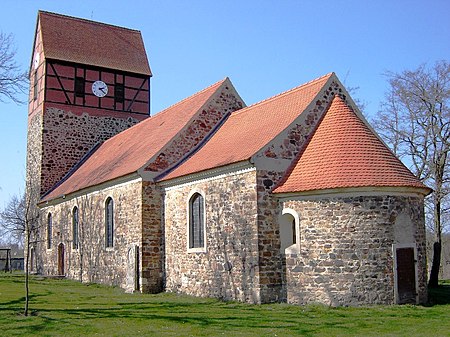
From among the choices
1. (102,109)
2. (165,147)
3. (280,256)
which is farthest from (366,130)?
(102,109)

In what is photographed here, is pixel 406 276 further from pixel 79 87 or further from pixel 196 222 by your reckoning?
pixel 79 87

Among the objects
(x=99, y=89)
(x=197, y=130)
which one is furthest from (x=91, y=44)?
(x=197, y=130)

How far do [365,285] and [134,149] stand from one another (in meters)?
12.5

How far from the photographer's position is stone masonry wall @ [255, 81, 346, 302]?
1539 cm

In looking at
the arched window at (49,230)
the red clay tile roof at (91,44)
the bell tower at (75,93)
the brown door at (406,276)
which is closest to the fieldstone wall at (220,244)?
the brown door at (406,276)

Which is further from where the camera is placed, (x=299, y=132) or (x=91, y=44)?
(x=91, y=44)

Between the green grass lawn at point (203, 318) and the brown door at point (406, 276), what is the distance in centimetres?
38

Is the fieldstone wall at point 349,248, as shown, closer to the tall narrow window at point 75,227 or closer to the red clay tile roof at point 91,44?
the tall narrow window at point 75,227

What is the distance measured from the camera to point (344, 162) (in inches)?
599

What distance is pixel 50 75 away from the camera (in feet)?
103

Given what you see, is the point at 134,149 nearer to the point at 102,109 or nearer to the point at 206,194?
the point at 206,194

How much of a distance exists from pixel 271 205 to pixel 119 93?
19.5 metres

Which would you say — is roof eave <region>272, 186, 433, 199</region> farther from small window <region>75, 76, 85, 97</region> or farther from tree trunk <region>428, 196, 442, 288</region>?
small window <region>75, 76, 85, 97</region>

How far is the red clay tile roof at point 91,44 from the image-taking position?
3186 cm
